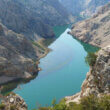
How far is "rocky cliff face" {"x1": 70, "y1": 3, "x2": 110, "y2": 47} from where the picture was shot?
5822 inches

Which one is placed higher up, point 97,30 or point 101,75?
point 97,30

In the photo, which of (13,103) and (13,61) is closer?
(13,103)

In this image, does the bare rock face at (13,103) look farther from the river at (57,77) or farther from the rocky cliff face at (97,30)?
the rocky cliff face at (97,30)

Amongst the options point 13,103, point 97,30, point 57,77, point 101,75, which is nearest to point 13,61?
point 57,77

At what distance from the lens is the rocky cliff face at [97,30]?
148 metres

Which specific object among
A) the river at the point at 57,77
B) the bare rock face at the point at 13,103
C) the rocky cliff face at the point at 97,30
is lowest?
the bare rock face at the point at 13,103

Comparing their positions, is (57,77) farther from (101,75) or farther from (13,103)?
(101,75)

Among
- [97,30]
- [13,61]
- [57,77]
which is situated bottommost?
[57,77]

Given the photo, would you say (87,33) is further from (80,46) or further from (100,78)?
(100,78)

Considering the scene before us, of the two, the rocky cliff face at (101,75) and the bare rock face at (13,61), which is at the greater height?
the bare rock face at (13,61)

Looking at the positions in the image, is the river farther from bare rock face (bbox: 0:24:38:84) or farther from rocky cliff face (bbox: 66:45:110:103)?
rocky cliff face (bbox: 66:45:110:103)

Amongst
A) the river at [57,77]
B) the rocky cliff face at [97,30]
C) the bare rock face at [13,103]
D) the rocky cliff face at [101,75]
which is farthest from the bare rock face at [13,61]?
the rocky cliff face at [97,30]

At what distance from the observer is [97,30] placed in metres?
159

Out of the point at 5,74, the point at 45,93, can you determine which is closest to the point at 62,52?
the point at 5,74
